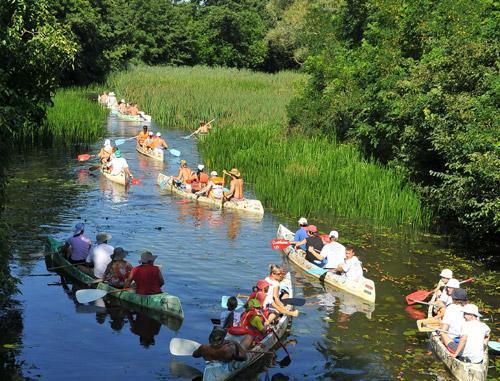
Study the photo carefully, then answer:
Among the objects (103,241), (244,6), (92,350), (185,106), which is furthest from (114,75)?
(92,350)

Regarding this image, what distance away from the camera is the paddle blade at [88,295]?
16.4 metres

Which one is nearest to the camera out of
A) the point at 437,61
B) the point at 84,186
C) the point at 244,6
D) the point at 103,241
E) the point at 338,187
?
the point at 103,241

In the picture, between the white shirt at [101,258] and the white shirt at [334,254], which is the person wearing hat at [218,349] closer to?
the white shirt at [101,258]

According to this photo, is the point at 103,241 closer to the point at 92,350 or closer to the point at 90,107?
the point at 92,350

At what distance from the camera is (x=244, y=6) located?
316 ft

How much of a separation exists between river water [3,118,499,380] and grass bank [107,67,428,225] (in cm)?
108

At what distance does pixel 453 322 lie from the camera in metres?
14.6

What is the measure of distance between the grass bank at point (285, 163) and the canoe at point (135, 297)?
9.68 meters

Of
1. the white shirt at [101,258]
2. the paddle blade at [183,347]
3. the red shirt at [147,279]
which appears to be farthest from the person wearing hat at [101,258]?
the paddle blade at [183,347]

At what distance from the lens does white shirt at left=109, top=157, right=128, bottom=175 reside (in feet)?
99.7

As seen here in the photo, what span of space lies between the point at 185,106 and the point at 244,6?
164ft

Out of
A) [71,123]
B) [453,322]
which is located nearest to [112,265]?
[453,322]

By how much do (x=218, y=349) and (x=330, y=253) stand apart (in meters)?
7.20

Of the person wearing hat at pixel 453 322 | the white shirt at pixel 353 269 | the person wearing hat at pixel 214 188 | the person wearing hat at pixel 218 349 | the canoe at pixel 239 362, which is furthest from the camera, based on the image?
the person wearing hat at pixel 214 188
